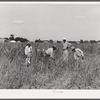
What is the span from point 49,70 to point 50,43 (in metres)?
0.51

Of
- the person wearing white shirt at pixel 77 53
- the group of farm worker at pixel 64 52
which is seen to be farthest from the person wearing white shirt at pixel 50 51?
the person wearing white shirt at pixel 77 53

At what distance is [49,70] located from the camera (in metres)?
4.71

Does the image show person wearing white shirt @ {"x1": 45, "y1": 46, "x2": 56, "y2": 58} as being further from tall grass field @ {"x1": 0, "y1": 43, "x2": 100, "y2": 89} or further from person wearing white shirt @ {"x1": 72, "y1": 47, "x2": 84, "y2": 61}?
person wearing white shirt @ {"x1": 72, "y1": 47, "x2": 84, "y2": 61}

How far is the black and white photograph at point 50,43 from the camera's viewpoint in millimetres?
4663

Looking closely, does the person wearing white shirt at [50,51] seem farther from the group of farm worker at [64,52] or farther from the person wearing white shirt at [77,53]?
the person wearing white shirt at [77,53]

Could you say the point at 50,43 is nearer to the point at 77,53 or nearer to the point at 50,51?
the point at 50,51

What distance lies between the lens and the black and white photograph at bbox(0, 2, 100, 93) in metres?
4.66

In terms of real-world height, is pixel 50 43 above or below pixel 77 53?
above

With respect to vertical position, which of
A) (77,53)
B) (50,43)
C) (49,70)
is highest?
(50,43)

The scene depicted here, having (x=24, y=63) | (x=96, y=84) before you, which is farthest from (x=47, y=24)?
(x=96, y=84)

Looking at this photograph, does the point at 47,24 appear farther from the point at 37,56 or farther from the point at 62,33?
the point at 37,56

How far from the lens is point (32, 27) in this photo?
4727mm

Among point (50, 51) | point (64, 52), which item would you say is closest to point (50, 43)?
point (50, 51)

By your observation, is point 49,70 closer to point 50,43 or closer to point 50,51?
point 50,51
